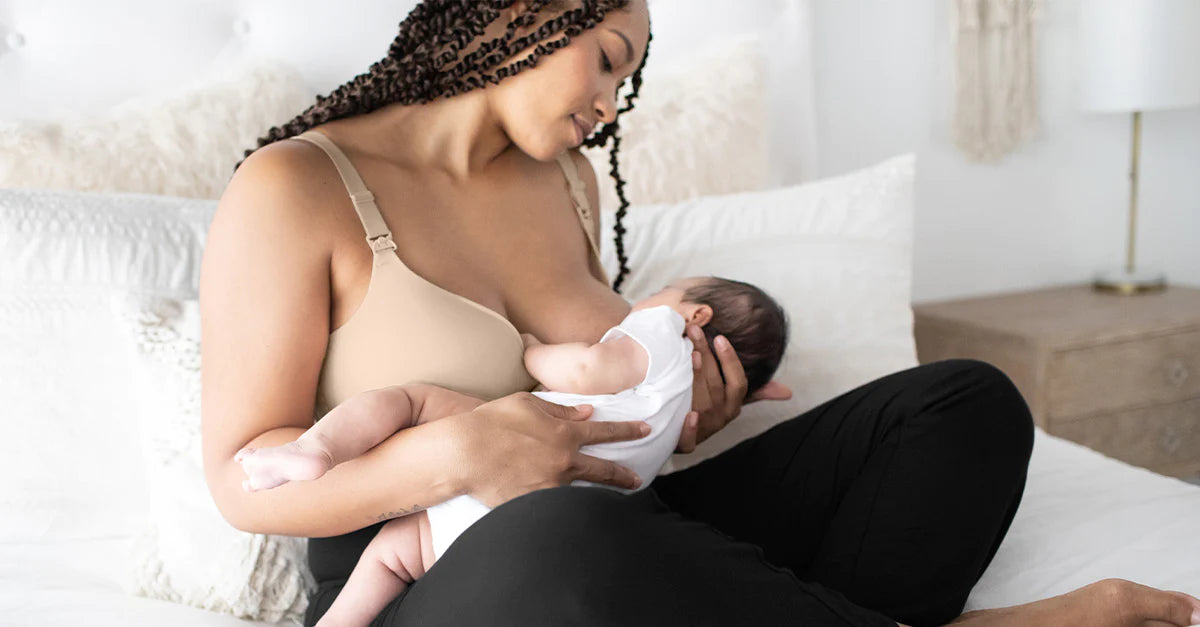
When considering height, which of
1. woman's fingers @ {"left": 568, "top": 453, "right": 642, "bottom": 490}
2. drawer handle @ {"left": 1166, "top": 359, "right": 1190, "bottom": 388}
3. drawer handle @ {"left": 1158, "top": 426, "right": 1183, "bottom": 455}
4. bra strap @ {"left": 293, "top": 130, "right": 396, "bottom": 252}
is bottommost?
drawer handle @ {"left": 1158, "top": 426, "right": 1183, "bottom": 455}

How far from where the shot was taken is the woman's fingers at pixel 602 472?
1036 millimetres

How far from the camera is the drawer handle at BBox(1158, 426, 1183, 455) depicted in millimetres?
2365

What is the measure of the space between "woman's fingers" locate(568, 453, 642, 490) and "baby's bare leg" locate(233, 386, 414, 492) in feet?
0.61

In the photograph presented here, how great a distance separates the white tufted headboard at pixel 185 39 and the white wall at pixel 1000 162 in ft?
1.48

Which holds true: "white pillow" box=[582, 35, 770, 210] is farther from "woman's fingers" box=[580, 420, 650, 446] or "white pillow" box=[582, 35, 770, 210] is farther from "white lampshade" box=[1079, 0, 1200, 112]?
"white lampshade" box=[1079, 0, 1200, 112]

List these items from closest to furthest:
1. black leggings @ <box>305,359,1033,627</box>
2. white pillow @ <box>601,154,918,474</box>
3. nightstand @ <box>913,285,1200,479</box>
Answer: black leggings @ <box>305,359,1033,627</box> → white pillow @ <box>601,154,918,474</box> → nightstand @ <box>913,285,1200,479</box>

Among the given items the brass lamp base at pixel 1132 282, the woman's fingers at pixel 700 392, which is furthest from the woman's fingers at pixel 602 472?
the brass lamp base at pixel 1132 282

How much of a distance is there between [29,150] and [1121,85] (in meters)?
2.38

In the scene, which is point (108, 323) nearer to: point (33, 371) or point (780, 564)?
point (33, 371)

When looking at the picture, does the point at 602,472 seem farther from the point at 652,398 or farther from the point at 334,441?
the point at 334,441

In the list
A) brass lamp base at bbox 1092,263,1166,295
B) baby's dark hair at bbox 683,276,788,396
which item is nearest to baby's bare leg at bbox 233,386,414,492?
baby's dark hair at bbox 683,276,788,396

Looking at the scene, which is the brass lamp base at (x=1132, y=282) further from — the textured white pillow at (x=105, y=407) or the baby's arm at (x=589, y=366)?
the textured white pillow at (x=105, y=407)

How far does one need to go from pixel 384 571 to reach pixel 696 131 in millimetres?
1158

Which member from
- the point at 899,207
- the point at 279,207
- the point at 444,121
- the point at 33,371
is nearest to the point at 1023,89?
the point at 899,207
